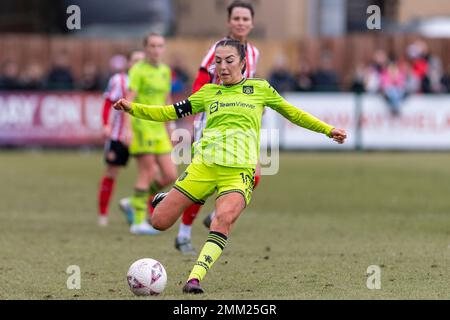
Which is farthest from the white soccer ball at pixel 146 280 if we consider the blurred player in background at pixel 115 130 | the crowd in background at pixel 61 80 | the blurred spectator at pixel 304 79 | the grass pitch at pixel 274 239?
the blurred spectator at pixel 304 79

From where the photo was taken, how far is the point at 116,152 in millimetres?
14727

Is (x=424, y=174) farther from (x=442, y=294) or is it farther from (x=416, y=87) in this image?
(x=442, y=294)

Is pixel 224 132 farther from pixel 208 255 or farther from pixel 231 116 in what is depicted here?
pixel 208 255

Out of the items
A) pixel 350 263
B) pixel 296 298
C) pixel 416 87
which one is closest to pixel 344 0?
pixel 416 87

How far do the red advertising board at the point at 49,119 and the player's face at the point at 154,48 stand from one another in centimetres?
1395

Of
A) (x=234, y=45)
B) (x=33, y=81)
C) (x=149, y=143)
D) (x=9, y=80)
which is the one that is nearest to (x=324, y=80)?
(x=33, y=81)

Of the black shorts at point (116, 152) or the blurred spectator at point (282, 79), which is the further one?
the blurred spectator at point (282, 79)

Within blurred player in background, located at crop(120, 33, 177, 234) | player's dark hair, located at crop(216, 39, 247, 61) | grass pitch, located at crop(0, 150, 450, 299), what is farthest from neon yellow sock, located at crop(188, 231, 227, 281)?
A: blurred player in background, located at crop(120, 33, 177, 234)

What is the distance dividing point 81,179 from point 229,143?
1192 centimetres

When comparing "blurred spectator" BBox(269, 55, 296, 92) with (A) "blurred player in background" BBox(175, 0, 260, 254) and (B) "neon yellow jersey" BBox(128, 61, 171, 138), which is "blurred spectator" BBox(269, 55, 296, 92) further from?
(A) "blurred player in background" BBox(175, 0, 260, 254)

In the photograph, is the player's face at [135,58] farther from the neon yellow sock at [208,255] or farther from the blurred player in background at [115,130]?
the neon yellow sock at [208,255]

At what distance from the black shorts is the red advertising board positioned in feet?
42.9

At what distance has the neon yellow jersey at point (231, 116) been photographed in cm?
962
